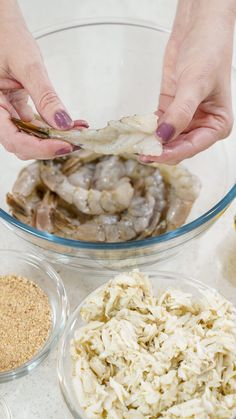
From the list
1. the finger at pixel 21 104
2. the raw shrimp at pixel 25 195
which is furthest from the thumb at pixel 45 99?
the raw shrimp at pixel 25 195

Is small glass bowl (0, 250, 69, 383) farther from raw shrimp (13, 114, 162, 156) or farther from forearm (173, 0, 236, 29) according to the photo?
forearm (173, 0, 236, 29)

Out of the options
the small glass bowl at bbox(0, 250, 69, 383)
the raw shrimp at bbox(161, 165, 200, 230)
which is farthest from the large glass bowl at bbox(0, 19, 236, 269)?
the small glass bowl at bbox(0, 250, 69, 383)

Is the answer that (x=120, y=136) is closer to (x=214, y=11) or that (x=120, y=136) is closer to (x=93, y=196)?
(x=93, y=196)

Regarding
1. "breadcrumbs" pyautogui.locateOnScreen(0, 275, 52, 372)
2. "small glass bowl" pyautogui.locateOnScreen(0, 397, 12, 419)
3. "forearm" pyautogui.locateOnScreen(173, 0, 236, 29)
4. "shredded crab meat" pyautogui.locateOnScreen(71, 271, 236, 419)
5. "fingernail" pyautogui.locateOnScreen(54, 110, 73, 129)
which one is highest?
"forearm" pyautogui.locateOnScreen(173, 0, 236, 29)

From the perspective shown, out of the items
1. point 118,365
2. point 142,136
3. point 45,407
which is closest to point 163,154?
point 142,136

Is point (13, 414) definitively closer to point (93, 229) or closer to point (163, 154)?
point (93, 229)

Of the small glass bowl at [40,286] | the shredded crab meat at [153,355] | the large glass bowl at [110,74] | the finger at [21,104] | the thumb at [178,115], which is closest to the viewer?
the shredded crab meat at [153,355]

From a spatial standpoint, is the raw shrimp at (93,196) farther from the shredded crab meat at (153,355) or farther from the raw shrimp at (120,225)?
the shredded crab meat at (153,355)
